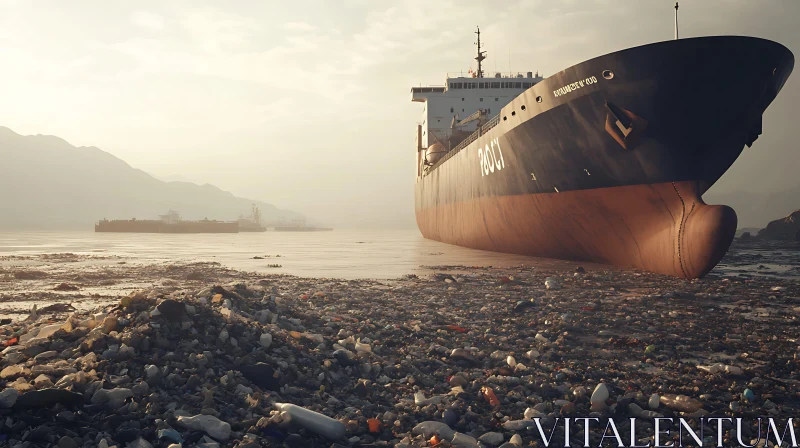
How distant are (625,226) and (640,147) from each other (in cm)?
218

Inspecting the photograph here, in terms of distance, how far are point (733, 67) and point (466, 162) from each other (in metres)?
12.4

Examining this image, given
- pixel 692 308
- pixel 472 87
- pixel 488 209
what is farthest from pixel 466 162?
pixel 472 87

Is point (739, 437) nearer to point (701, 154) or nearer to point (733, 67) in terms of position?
point (701, 154)

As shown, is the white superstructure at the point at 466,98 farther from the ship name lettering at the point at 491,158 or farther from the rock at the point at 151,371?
the rock at the point at 151,371

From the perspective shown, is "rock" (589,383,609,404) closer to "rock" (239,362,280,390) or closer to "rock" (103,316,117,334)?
"rock" (239,362,280,390)

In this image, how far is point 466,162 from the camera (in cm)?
2175

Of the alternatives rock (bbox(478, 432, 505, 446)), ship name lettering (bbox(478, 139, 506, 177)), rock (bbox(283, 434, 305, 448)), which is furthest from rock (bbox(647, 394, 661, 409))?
ship name lettering (bbox(478, 139, 506, 177))

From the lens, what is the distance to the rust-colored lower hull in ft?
32.8

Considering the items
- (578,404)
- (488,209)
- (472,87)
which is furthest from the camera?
(472,87)

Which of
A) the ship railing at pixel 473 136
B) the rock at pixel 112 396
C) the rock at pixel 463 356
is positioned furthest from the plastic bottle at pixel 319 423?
the ship railing at pixel 473 136

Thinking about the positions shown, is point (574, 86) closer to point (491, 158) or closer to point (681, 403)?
point (491, 158)

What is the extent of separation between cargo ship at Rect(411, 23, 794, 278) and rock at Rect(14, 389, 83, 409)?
36.5ft

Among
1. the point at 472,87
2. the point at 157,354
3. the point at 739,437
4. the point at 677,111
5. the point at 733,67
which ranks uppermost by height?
the point at 472,87

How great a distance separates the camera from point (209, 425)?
117 inches
